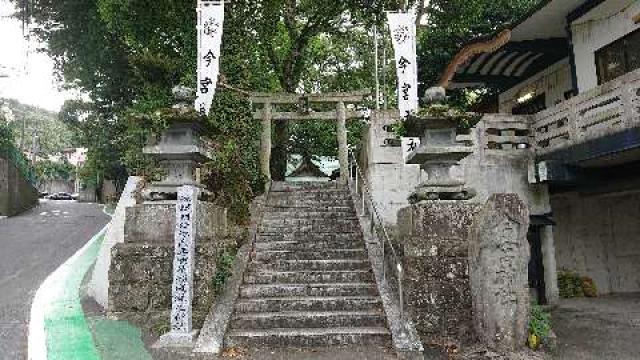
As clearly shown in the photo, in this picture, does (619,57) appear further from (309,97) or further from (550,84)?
(309,97)

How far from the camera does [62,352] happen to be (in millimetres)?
5844

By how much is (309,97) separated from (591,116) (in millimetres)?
7854

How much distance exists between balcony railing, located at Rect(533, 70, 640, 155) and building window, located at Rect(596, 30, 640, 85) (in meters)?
1.99

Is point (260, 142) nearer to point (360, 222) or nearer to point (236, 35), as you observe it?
point (236, 35)

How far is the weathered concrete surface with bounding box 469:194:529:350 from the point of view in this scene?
6293 millimetres

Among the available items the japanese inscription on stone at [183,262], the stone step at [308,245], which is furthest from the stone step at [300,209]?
the japanese inscription on stone at [183,262]

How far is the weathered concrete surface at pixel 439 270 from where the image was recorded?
703 centimetres

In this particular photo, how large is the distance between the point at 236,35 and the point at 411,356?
31.7 ft

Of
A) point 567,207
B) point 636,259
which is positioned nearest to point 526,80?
point 567,207

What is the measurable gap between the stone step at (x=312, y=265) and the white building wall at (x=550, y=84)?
35.9 feet

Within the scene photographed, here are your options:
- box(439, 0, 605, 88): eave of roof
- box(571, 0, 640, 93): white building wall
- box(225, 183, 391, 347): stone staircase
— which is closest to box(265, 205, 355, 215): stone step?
box(225, 183, 391, 347): stone staircase

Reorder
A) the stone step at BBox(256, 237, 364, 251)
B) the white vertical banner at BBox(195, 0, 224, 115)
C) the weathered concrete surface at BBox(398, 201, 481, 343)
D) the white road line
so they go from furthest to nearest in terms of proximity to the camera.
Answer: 1. the white vertical banner at BBox(195, 0, 224, 115)
2. the stone step at BBox(256, 237, 364, 251)
3. the weathered concrete surface at BBox(398, 201, 481, 343)
4. the white road line

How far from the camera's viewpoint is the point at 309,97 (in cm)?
1485

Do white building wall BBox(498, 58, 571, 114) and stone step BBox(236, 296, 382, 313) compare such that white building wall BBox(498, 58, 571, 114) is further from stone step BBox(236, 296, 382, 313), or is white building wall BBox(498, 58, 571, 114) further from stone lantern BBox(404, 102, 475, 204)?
stone step BBox(236, 296, 382, 313)
